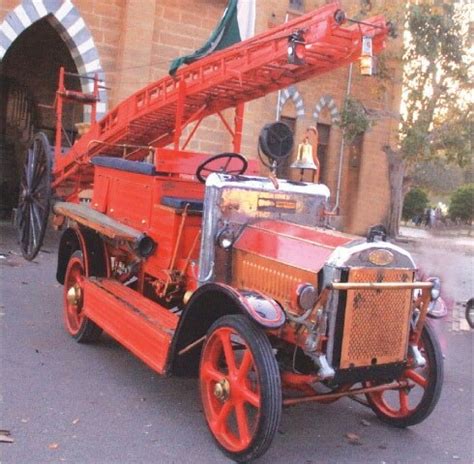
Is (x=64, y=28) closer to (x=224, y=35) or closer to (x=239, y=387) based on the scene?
(x=224, y=35)

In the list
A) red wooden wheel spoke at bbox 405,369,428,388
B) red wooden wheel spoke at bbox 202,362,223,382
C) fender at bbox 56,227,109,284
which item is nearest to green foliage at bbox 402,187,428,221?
A: fender at bbox 56,227,109,284

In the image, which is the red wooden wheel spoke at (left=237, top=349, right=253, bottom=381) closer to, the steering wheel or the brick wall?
the steering wheel

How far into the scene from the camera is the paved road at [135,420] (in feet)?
11.8

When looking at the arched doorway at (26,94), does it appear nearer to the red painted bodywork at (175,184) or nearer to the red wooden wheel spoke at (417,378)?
the red painted bodywork at (175,184)

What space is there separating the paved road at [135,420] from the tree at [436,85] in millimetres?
11241

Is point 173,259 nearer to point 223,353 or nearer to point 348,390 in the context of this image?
point 223,353

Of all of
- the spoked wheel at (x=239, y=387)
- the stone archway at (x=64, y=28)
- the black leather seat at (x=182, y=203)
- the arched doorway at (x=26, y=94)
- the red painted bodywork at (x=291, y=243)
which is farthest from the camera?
the arched doorway at (x=26, y=94)

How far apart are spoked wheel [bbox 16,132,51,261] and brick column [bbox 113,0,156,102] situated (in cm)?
526

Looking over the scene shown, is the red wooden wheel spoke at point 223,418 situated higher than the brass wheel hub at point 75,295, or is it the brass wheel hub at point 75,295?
the brass wheel hub at point 75,295

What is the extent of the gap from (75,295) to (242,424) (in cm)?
279

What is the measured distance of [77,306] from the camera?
19.2 ft

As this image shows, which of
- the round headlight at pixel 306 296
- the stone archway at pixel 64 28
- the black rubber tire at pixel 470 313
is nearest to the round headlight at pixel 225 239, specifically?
the round headlight at pixel 306 296

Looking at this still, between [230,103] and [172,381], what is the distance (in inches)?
157

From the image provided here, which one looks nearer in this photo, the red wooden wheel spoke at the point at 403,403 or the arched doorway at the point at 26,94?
the red wooden wheel spoke at the point at 403,403
